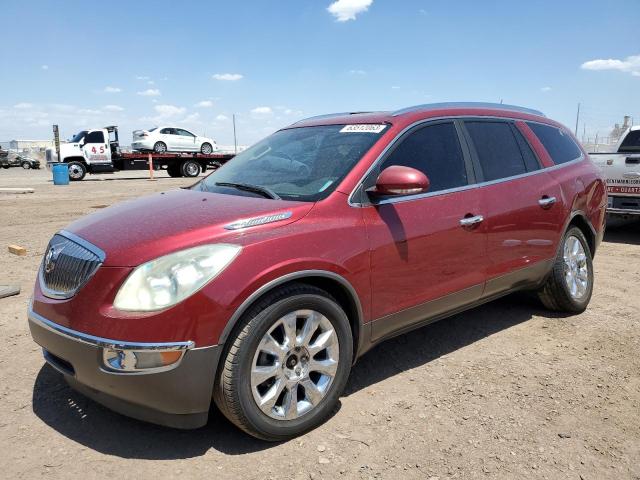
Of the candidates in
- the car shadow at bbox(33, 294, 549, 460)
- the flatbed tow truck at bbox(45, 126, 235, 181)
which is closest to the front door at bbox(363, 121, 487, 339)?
the car shadow at bbox(33, 294, 549, 460)

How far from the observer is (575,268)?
4637 mm

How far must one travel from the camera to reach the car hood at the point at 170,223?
2.44 meters

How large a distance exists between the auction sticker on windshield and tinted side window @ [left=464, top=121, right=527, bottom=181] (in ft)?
2.68

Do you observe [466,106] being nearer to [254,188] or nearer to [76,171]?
[254,188]

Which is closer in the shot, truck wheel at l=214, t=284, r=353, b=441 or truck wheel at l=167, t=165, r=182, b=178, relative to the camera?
truck wheel at l=214, t=284, r=353, b=441

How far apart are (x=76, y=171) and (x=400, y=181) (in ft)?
80.3

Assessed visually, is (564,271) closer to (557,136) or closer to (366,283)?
(557,136)

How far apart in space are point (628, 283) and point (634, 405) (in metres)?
3.02

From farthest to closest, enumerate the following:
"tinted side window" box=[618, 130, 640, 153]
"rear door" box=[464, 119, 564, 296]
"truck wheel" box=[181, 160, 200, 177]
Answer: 1. "truck wheel" box=[181, 160, 200, 177]
2. "tinted side window" box=[618, 130, 640, 153]
3. "rear door" box=[464, 119, 564, 296]

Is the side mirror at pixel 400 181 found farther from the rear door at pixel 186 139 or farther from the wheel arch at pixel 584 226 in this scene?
the rear door at pixel 186 139

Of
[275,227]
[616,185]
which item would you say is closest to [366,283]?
[275,227]

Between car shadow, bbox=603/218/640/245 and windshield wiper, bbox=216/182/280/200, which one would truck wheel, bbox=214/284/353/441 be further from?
car shadow, bbox=603/218/640/245

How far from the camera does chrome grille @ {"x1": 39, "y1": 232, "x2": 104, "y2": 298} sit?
251 centimetres

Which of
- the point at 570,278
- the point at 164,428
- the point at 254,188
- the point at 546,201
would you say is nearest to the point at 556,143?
the point at 546,201
